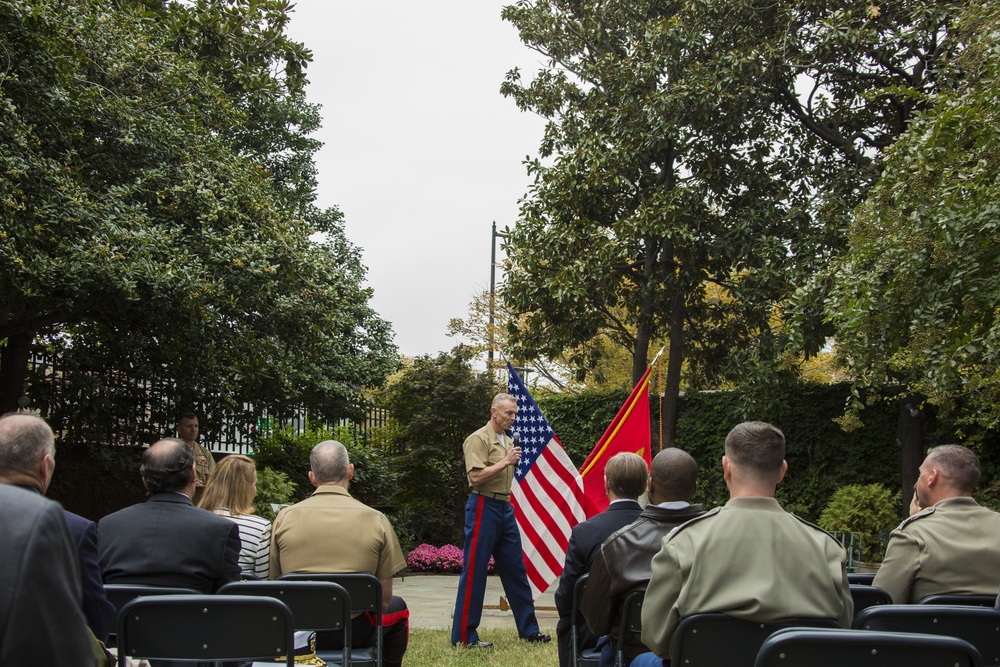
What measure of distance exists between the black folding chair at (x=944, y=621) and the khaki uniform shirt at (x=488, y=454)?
14.6ft

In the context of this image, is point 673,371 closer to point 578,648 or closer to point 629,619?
point 578,648

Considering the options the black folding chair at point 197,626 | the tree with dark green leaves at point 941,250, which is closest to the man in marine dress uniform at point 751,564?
the black folding chair at point 197,626

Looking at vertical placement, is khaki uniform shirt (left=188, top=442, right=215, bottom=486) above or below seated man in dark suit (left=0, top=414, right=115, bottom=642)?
below

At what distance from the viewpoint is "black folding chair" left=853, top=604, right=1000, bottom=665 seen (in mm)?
3338

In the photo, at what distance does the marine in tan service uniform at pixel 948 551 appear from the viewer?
405cm

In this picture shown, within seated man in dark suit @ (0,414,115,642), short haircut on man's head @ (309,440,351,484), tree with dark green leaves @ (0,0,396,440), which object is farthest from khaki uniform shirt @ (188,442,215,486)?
seated man in dark suit @ (0,414,115,642)

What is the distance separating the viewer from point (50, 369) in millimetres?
12250

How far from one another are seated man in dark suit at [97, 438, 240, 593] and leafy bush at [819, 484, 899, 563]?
9336 millimetres

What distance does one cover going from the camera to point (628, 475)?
16.3 feet

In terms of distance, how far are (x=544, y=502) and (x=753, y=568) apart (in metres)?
4.98

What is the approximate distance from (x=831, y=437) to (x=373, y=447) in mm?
7445

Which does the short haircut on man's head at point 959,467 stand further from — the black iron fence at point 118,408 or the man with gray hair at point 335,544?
the black iron fence at point 118,408

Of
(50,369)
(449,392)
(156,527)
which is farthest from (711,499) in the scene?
(156,527)

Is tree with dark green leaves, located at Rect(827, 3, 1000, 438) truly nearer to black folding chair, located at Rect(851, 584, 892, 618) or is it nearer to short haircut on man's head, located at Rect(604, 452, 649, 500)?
short haircut on man's head, located at Rect(604, 452, 649, 500)
